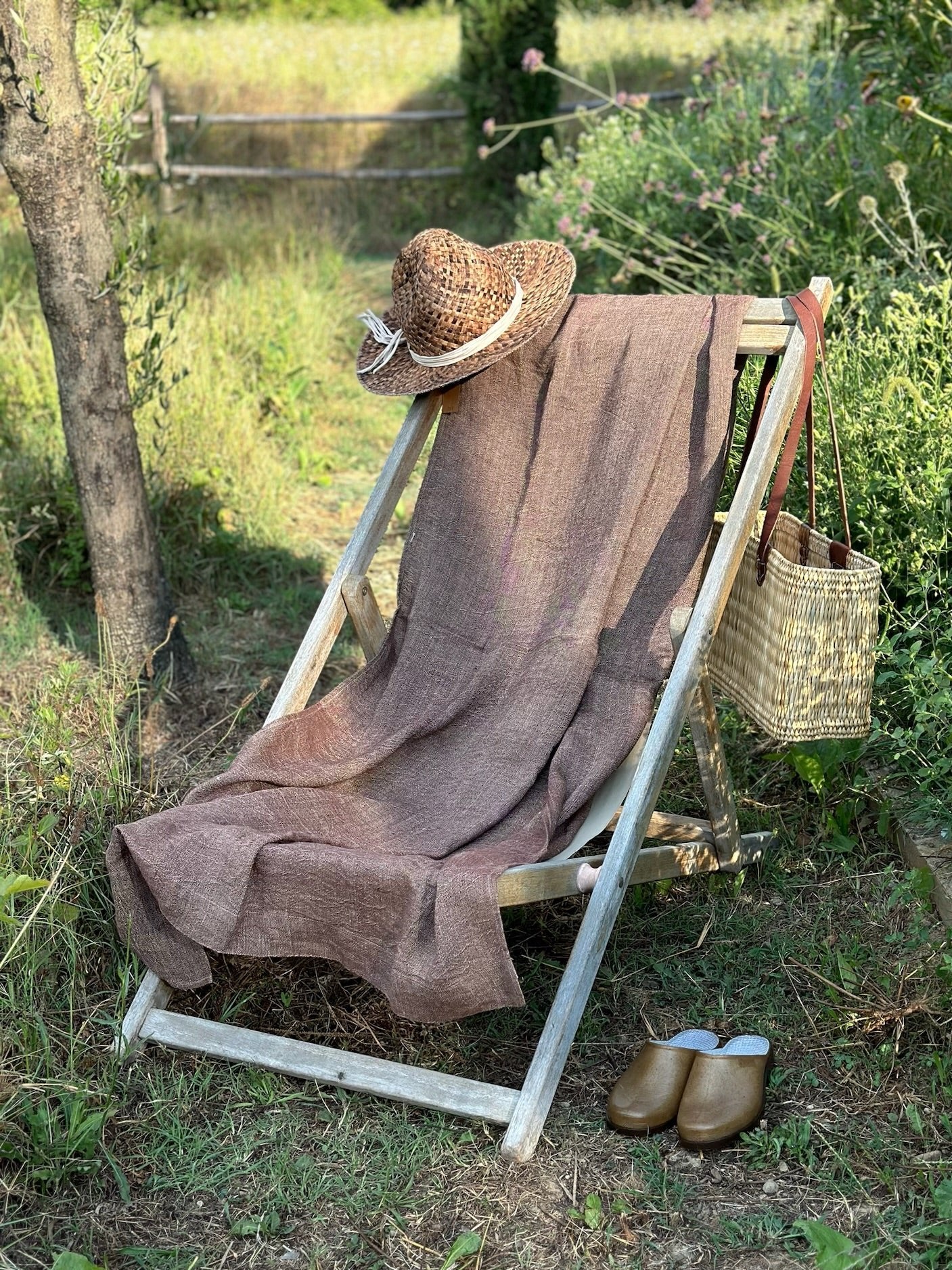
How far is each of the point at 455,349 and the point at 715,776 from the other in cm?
102

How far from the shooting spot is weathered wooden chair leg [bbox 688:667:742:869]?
2.48 metres

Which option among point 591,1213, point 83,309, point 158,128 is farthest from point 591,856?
point 158,128

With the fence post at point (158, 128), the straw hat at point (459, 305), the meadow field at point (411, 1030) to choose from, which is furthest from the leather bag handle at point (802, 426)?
Answer: the fence post at point (158, 128)

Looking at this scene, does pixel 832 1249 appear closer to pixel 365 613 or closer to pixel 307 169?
pixel 365 613

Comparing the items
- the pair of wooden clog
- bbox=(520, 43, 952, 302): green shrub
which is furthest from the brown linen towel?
bbox=(520, 43, 952, 302): green shrub

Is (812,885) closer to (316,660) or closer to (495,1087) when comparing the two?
(495,1087)

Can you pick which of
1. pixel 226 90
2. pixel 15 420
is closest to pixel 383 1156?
pixel 15 420

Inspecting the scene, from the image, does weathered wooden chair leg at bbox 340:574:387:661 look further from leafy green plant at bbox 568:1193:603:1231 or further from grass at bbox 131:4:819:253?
grass at bbox 131:4:819:253

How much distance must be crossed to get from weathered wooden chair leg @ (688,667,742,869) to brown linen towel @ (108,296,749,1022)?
0.32 ft

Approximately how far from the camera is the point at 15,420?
4.61m

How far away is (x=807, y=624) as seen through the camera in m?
2.33

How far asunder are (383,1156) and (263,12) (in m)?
21.5

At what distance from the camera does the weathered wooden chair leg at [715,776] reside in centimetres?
248

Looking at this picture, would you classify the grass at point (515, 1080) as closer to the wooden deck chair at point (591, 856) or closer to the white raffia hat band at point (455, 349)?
the wooden deck chair at point (591, 856)
